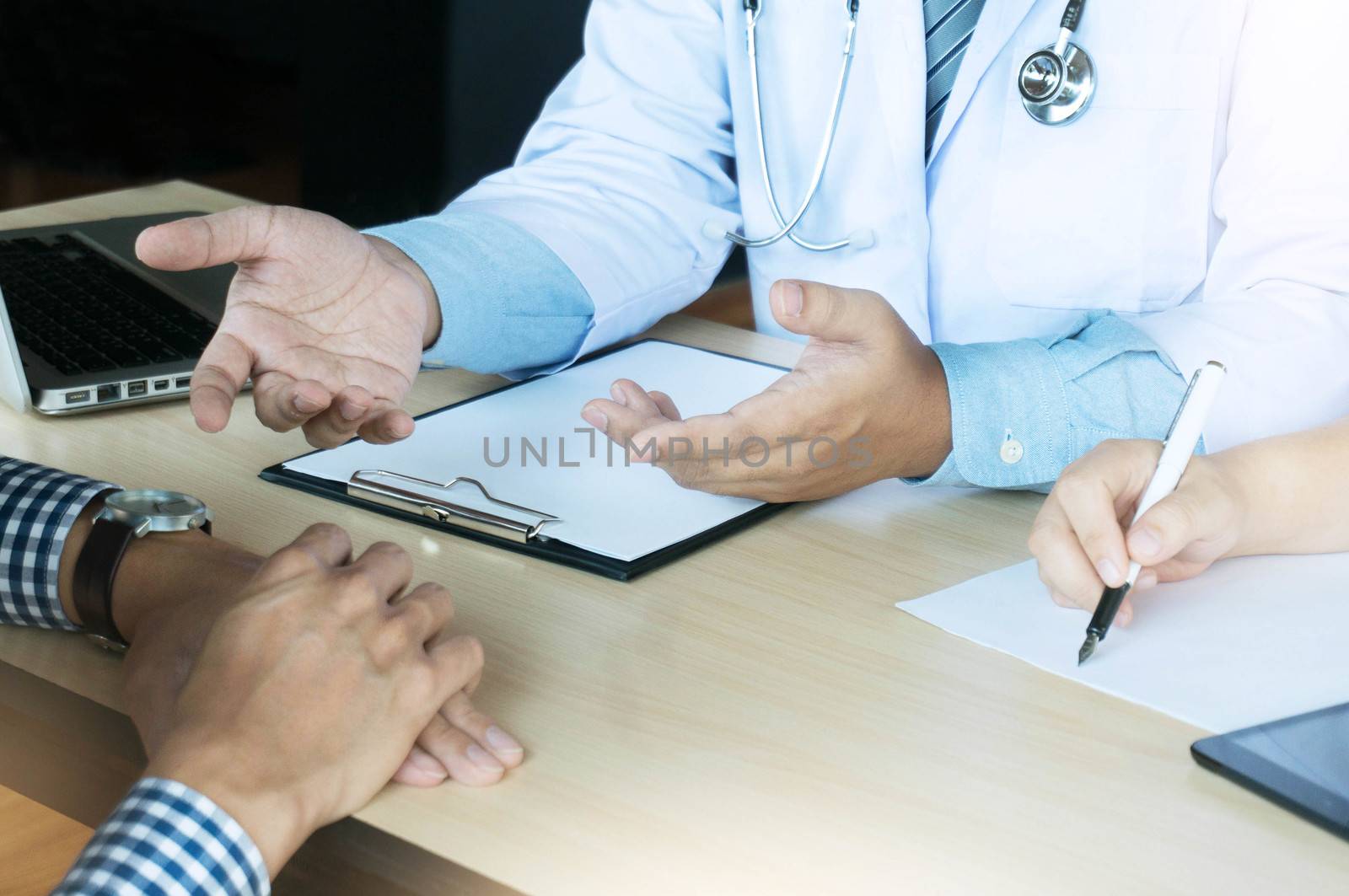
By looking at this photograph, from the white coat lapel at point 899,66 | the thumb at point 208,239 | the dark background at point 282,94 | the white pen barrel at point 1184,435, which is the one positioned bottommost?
the dark background at point 282,94

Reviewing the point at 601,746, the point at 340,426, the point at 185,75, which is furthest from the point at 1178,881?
the point at 185,75

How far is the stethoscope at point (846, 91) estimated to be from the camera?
1079mm

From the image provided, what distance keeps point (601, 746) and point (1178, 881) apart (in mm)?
243

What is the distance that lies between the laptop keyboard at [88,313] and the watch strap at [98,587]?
30cm

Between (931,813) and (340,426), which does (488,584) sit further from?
(931,813)

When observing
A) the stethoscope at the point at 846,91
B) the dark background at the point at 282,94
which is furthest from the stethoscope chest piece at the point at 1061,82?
the dark background at the point at 282,94

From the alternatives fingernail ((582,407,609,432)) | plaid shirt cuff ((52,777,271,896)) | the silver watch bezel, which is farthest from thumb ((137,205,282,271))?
plaid shirt cuff ((52,777,271,896))

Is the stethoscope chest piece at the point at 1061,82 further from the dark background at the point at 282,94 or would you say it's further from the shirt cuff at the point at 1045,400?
the dark background at the point at 282,94

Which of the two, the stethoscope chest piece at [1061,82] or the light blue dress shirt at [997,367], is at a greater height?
the stethoscope chest piece at [1061,82]

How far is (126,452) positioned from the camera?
2.88 ft

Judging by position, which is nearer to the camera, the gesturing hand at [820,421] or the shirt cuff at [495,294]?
the gesturing hand at [820,421]

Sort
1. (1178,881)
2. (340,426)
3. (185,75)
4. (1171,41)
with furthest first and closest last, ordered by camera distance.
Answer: (185,75)
(1171,41)
(340,426)
(1178,881)

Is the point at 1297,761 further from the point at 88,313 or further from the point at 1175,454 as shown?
the point at 88,313

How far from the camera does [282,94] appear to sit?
315 centimetres
